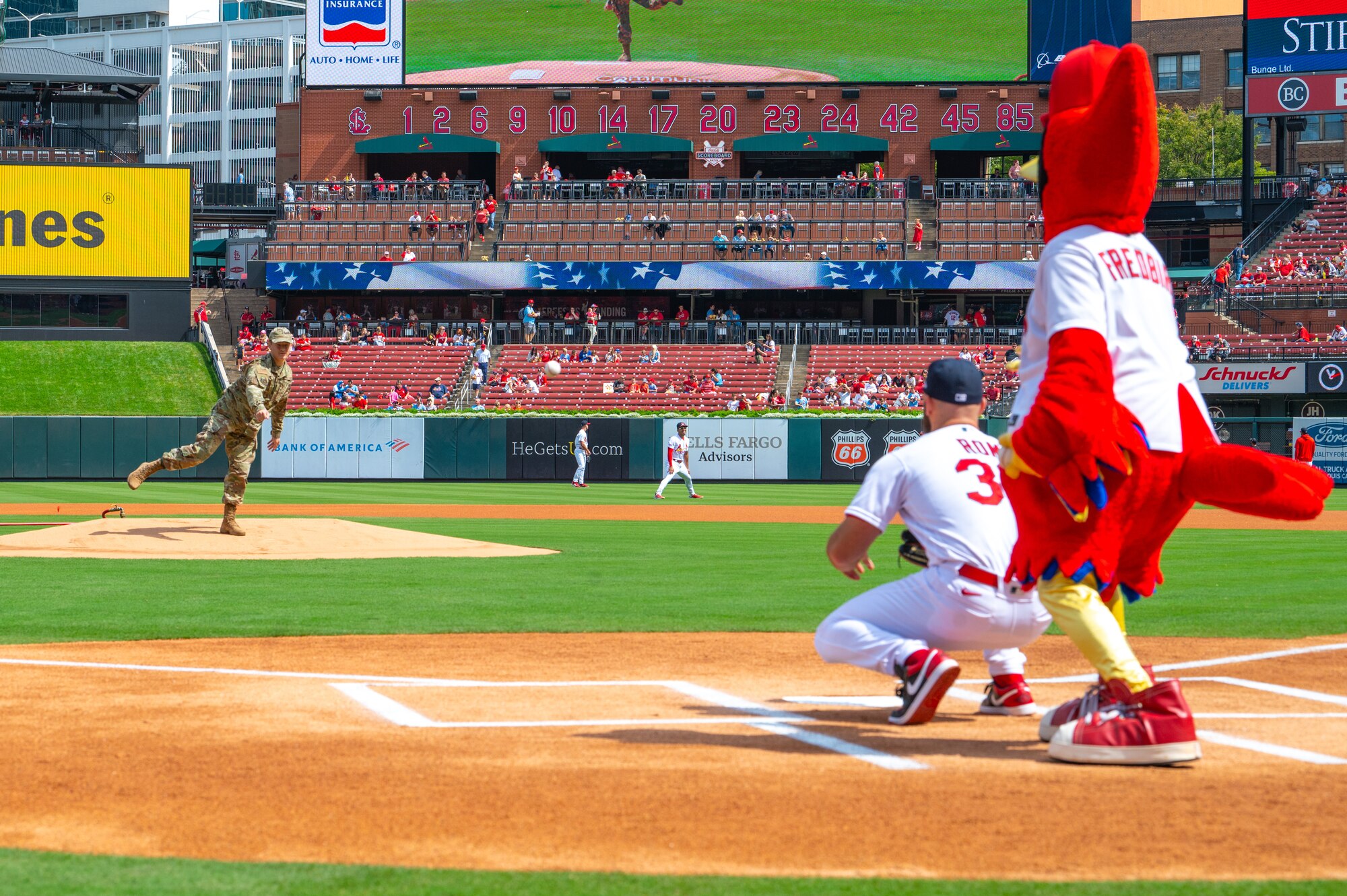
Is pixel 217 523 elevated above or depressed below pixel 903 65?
below

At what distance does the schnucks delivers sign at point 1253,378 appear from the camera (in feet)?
123

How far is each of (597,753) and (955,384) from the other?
219 centimetres

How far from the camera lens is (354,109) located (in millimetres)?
56750

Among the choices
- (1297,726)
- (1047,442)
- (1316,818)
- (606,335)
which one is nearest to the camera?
(1316,818)

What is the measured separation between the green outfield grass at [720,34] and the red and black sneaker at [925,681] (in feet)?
172

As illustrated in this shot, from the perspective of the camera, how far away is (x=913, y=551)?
6.12 metres

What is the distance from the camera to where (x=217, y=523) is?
53.6ft

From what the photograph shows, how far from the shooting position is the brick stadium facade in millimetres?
55906

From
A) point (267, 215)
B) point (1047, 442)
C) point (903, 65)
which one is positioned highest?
point (903, 65)

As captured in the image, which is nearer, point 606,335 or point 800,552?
point 800,552

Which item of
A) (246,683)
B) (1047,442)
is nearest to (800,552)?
Answer: (246,683)

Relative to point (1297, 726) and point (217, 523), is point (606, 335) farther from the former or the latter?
point (1297, 726)

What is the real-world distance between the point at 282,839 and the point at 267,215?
205 feet

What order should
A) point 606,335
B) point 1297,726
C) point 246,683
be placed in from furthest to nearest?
1. point 606,335
2. point 246,683
3. point 1297,726
